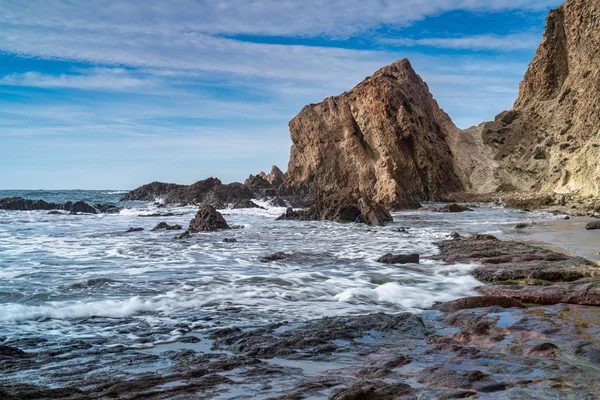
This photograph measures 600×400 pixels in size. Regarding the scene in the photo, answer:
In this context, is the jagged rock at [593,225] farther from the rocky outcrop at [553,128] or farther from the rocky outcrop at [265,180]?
the rocky outcrop at [265,180]

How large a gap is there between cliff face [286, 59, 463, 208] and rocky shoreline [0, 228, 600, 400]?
3529 cm

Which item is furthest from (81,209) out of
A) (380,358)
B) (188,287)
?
(380,358)

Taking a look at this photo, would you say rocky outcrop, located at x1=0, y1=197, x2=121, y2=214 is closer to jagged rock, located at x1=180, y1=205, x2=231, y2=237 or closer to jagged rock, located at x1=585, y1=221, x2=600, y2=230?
jagged rock, located at x1=180, y1=205, x2=231, y2=237

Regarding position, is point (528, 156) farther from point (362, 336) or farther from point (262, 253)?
point (362, 336)

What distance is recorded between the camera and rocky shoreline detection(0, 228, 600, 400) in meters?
3.66

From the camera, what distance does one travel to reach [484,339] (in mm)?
4891

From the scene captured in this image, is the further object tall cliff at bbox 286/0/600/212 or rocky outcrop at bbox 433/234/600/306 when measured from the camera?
tall cliff at bbox 286/0/600/212

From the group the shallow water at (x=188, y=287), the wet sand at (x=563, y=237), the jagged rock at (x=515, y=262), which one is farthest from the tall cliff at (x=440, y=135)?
the shallow water at (x=188, y=287)

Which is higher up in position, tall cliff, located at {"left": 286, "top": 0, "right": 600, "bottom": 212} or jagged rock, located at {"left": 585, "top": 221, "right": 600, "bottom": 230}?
tall cliff, located at {"left": 286, "top": 0, "right": 600, "bottom": 212}

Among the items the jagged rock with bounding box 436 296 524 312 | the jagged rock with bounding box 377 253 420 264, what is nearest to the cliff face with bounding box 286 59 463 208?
the jagged rock with bounding box 377 253 420 264

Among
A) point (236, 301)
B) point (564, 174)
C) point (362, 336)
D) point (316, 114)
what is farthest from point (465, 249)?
point (316, 114)

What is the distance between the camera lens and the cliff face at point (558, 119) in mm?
29655

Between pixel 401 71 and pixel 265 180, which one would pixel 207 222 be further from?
pixel 265 180

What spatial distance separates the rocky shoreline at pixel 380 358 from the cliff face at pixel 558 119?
22.3m
